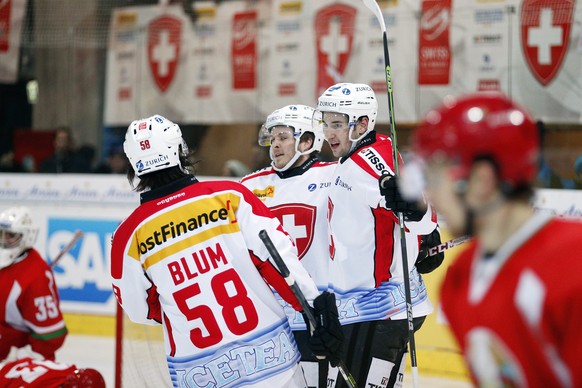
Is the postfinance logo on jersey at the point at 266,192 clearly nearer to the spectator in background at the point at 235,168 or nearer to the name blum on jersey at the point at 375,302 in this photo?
the name blum on jersey at the point at 375,302

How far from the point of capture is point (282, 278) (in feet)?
8.27

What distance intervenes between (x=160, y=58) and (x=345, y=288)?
4.19 meters

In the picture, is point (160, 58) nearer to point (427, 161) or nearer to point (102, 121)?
point (102, 121)

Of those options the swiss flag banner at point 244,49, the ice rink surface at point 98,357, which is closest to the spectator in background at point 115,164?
the swiss flag banner at point 244,49

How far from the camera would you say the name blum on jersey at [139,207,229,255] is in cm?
252

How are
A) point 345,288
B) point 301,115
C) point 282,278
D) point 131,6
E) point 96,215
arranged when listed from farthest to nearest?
point 131,6 < point 96,215 < point 301,115 < point 345,288 < point 282,278

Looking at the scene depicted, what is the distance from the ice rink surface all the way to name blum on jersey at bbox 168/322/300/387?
7.39 ft

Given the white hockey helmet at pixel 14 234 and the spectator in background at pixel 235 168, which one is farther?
the spectator in background at pixel 235 168

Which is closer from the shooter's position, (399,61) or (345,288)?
(345,288)

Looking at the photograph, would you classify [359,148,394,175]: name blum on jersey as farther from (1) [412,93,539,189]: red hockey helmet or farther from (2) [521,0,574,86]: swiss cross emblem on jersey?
(2) [521,0,574,86]: swiss cross emblem on jersey

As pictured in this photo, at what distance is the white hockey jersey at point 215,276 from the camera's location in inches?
99.0

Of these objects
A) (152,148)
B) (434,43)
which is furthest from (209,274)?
(434,43)

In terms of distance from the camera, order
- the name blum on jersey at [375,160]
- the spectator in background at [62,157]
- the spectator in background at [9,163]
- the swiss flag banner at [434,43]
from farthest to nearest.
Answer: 1. the spectator in background at [9,163]
2. the spectator in background at [62,157]
3. the swiss flag banner at [434,43]
4. the name blum on jersey at [375,160]

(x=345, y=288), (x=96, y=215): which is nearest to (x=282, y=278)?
(x=345, y=288)
